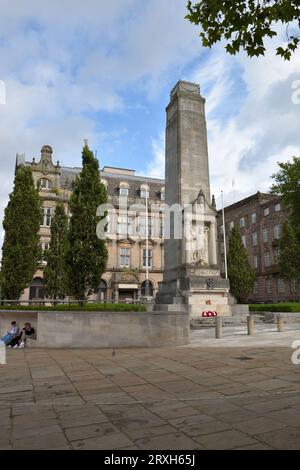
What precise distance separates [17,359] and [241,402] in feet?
27.7

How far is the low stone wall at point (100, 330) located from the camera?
51.0ft

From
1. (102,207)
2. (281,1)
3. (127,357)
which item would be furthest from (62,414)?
(102,207)

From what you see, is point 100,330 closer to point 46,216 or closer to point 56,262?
point 56,262

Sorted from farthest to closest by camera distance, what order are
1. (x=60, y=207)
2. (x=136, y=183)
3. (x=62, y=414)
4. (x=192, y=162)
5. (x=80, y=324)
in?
(x=136, y=183) → (x=60, y=207) → (x=192, y=162) → (x=80, y=324) → (x=62, y=414)

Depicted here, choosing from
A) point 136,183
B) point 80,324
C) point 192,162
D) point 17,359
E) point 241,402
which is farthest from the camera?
point 136,183

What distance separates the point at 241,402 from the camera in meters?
6.71

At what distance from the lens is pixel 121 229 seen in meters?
57.0

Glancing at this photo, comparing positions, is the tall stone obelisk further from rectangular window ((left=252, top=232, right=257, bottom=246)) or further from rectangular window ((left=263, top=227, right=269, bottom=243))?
rectangular window ((left=252, top=232, right=257, bottom=246))

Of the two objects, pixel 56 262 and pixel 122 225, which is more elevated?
pixel 122 225

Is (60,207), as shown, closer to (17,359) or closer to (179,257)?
(179,257)

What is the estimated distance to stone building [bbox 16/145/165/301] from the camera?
171 ft

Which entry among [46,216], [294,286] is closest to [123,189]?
[46,216]

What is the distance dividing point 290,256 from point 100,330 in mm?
36676

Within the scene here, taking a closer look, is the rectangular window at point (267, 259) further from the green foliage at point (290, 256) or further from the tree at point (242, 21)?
the tree at point (242, 21)
